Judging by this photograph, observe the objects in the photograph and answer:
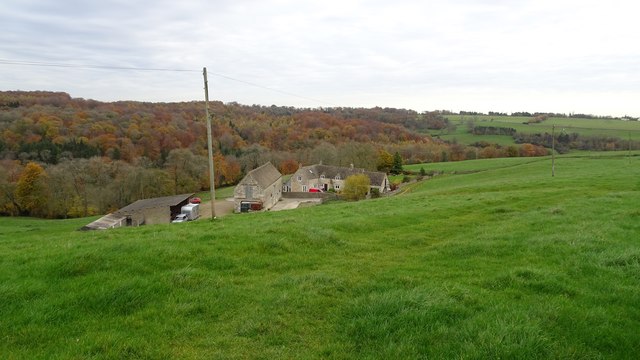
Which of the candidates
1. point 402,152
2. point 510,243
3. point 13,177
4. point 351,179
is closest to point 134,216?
point 351,179

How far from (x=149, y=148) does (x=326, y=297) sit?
9171 cm

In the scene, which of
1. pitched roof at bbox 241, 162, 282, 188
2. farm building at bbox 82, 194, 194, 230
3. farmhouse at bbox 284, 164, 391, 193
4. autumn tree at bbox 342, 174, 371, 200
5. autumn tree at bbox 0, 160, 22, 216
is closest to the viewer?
Result: farm building at bbox 82, 194, 194, 230

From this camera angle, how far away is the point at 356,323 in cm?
682

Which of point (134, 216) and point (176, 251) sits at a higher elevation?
point (176, 251)

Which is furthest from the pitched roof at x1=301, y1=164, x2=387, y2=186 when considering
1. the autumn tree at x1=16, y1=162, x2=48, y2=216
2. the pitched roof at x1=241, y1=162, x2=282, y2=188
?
the autumn tree at x1=16, y1=162, x2=48, y2=216

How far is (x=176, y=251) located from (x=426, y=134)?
13457 cm

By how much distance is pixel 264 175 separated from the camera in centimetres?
6034

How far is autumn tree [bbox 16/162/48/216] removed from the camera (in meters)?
62.6

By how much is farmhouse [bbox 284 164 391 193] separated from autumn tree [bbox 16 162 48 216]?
123 feet

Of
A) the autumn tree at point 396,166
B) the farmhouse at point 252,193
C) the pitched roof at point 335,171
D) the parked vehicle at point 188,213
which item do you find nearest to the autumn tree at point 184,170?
the pitched roof at point 335,171

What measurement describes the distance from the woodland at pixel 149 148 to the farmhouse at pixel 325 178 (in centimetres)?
1214

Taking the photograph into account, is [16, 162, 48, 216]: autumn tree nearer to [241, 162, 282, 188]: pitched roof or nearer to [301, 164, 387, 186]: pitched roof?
[241, 162, 282, 188]: pitched roof

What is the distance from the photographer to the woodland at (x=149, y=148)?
212 feet

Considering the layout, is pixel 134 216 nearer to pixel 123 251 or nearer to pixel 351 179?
pixel 351 179
